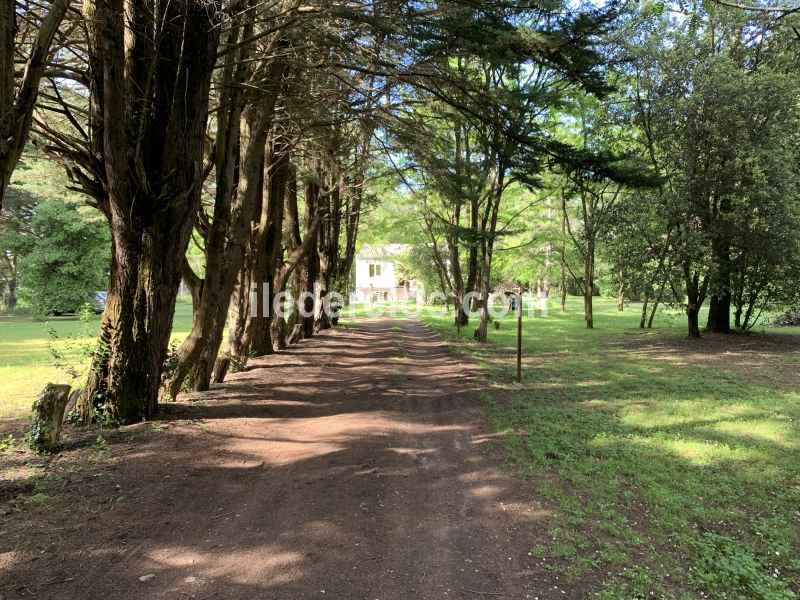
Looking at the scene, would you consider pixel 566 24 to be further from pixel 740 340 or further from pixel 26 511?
pixel 740 340

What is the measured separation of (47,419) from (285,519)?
314cm

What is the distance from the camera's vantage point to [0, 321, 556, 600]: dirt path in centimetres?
308

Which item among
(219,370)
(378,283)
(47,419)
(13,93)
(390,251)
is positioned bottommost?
(219,370)

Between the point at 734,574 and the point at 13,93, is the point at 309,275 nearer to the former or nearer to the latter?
the point at 13,93

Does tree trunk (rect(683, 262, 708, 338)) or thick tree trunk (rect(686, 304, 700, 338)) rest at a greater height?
tree trunk (rect(683, 262, 708, 338))

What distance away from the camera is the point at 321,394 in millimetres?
9266

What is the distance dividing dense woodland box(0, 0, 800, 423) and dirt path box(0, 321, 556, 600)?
1804 mm

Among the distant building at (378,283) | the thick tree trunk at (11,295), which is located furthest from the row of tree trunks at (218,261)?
the distant building at (378,283)

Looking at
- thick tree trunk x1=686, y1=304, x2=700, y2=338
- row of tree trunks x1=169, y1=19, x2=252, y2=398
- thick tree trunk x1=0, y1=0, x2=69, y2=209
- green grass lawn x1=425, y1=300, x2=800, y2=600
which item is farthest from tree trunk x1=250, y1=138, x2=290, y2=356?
thick tree trunk x1=686, y1=304, x2=700, y2=338

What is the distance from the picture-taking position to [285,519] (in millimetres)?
3969

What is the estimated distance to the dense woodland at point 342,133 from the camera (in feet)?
20.3

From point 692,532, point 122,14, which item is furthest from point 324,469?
point 122,14

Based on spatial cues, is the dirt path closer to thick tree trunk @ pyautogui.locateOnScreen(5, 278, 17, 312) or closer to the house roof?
the house roof

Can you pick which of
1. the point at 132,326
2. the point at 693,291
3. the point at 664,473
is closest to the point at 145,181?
the point at 132,326
